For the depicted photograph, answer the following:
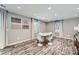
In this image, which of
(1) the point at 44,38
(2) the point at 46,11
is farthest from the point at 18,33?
(2) the point at 46,11

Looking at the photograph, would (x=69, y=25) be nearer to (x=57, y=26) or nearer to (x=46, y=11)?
(x=57, y=26)

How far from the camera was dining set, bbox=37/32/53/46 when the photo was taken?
85.4 inches

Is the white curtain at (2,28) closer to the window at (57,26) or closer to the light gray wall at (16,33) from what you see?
the light gray wall at (16,33)

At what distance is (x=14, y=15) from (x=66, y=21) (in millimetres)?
1254

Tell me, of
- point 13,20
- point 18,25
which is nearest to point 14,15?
point 13,20

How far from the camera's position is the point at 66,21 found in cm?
219

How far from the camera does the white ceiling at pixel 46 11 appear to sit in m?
2.03

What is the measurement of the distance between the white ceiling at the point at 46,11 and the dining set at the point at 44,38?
1.24 feet

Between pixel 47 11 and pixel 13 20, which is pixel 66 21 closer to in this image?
pixel 47 11

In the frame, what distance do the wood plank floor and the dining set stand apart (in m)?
0.09

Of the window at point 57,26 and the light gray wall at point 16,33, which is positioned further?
the window at point 57,26

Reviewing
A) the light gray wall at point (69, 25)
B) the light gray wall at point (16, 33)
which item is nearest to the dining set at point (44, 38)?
the light gray wall at point (16, 33)

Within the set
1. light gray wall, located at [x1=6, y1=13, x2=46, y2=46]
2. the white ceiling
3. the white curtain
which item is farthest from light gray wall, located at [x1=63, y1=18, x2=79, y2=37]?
the white curtain
